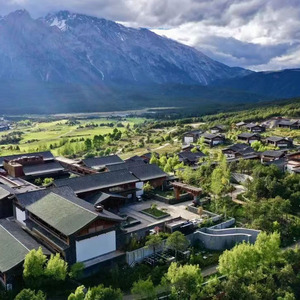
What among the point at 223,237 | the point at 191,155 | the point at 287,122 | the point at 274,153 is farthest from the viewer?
the point at 287,122

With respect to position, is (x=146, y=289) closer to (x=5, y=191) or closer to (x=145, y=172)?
(x=5, y=191)

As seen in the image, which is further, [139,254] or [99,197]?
[99,197]

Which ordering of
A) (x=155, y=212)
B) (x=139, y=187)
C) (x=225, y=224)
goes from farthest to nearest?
(x=139, y=187)
(x=155, y=212)
(x=225, y=224)

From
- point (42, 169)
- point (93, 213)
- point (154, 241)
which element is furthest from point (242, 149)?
point (93, 213)

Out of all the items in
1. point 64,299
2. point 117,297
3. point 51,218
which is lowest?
point 64,299

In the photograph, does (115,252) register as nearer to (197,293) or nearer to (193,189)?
(197,293)

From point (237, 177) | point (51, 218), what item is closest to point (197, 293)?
point (51, 218)
